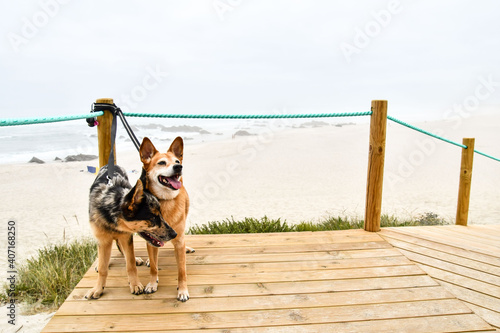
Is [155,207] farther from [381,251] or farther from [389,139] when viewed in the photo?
[389,139]

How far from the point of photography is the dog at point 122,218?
2.10m

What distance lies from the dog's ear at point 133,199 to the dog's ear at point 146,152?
0.85 ft

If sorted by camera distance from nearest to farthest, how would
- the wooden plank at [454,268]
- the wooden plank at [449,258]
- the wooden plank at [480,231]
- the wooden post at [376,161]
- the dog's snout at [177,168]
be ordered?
the dog's snout at [177,168]
the wooden plank at [454,268]
the wooden plank at [449,258]
the wooden post at [376,161]
the wooden plank at [480,231]

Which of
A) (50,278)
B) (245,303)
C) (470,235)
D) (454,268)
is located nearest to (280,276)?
(245,303)

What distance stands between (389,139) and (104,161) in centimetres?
2558

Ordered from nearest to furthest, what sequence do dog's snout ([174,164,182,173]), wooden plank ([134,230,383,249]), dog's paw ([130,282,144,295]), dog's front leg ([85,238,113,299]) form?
dog's snout ([174,164,182,173]) → dog's front leg ([85,238,113,299]) → dog's paw ([130,282,144,295]) → wooden plank ([134,230,383,249])

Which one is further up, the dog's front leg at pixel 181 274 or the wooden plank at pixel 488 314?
the dog's front leg at pixel 181 274

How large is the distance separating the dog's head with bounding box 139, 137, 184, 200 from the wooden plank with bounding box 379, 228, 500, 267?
234 centimetres

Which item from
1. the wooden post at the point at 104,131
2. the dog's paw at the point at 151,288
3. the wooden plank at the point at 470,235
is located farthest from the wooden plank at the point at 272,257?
the wooden plank at the point at 470,235

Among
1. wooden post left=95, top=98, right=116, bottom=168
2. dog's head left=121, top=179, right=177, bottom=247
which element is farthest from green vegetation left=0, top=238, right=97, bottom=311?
dog's head left=121, top=179, right=177, bottom=247

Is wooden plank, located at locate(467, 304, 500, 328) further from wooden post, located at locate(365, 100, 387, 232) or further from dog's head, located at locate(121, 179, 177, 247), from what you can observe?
dog's head, located at locate(121, 179, 177, 247)

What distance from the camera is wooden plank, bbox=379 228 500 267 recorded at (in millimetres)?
3125

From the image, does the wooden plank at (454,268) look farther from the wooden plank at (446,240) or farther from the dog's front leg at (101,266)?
the dog's front leg at (101,266)

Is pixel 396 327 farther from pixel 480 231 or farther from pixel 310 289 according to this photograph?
pixel 480 231
